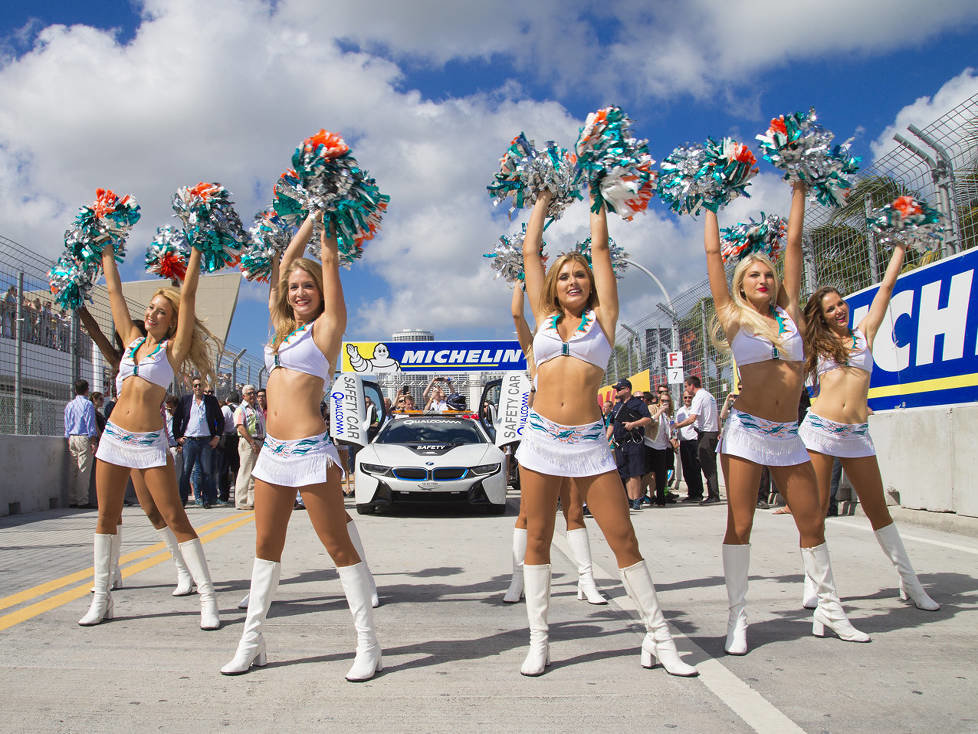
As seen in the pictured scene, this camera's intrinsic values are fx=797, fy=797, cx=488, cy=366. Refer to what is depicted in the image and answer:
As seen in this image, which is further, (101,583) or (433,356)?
(433,356)

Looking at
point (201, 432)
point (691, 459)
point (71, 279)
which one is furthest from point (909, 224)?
point (201, 432)

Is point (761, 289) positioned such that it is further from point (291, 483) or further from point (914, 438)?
point (914, 438)

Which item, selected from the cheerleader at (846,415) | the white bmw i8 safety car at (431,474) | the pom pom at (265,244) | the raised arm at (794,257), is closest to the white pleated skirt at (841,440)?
the cheerleader at (846,415)

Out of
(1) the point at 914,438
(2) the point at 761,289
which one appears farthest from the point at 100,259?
(1) the point at 914,438

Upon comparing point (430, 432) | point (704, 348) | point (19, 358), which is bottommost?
point (430, 432)

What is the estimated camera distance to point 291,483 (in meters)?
3.55

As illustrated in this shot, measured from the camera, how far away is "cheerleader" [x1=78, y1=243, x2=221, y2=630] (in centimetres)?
451

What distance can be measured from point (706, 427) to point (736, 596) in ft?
29.5

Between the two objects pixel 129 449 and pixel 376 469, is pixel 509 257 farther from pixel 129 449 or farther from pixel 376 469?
pixel 376 469

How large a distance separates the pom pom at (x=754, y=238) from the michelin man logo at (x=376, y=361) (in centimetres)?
1332

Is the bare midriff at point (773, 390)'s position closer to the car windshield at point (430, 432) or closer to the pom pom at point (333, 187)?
the pom pom at point (333, 187)

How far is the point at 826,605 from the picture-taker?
13.3 ft

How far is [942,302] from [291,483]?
8.14 metres

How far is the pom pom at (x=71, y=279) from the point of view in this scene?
507cm
